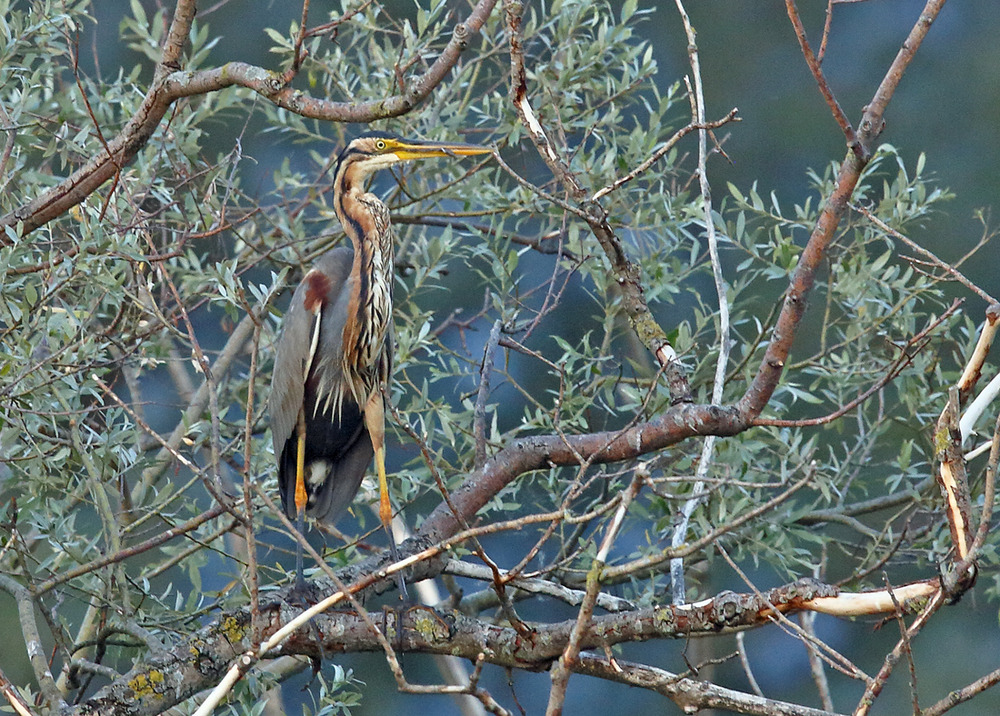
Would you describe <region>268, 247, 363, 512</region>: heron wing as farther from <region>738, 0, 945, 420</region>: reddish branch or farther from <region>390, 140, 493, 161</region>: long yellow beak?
<region>738, 0, 945, 420</region>: reddish branch

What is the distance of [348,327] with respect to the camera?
8.38 ft

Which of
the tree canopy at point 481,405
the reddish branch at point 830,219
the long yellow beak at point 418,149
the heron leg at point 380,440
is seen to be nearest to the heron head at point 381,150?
the long yellow beak at point 418,149

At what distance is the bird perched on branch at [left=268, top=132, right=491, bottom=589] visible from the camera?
101 inches

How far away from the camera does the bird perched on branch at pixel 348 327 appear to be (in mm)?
2562

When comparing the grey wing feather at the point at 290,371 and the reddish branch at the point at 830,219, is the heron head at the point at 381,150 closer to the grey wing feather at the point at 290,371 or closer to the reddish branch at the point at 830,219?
the grey wing feather at the point at 290,371

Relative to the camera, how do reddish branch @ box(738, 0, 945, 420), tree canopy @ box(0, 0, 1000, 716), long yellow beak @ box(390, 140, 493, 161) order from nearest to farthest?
reddish branch @ box(738, 0, 945, 420)
tree canopy @ box(0, 0, 1000, 716)
long yellow beak @ box(390, 140, 493, 161)

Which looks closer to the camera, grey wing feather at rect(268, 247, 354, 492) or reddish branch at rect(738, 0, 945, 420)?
reddish branch at rect(738, 0, 945, 420)

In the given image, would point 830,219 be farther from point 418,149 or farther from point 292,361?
point 292,361

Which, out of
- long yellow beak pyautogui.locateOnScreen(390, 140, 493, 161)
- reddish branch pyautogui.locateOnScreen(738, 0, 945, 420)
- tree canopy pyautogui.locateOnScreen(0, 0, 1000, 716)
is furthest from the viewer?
long yellow beak pyautogui.locateOnScreen(390, 140, 493, 161)

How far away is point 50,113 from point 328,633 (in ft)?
5.81

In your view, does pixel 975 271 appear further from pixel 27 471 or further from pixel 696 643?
pixel 27 471

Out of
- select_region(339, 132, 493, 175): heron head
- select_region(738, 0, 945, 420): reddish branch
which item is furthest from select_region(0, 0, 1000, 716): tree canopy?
select_region(339, 132, 493, 175): heron head

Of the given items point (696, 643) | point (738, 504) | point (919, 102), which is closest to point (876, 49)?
point (919, 102)

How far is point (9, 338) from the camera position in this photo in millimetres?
2154
